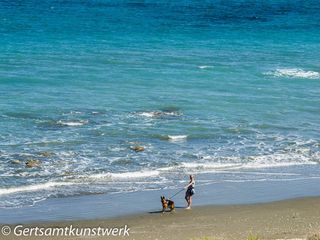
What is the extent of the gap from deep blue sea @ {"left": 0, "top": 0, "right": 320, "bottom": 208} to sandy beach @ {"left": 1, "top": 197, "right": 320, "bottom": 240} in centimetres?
329

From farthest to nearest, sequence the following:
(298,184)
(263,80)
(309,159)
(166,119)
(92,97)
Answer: (263,80)
(92,97)
(166,119)
(309,159)
(298,184)

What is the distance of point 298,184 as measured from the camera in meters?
30.6

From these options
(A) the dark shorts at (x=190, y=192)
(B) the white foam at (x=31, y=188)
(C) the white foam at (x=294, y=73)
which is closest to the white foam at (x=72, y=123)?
(B) the white foam at (x=31, y=188)

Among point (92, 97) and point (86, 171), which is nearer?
point (86, 171)


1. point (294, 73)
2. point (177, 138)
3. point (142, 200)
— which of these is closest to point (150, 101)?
point (177, 138)

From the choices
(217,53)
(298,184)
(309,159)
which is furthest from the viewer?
(217,53)

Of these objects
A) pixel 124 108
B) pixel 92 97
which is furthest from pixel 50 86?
pixel 124 108

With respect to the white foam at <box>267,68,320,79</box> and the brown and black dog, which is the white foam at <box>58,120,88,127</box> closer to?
the brown and black dog

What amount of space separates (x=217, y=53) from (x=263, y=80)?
9376 mm

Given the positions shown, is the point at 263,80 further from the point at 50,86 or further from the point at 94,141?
the point at 94,141

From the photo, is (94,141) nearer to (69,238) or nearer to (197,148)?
(197,148)

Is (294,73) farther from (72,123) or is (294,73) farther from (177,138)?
(72,123)

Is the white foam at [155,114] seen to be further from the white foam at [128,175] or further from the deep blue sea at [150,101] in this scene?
the white foam at [128,175]

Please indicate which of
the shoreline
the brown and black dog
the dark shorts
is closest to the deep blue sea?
the shoreline
